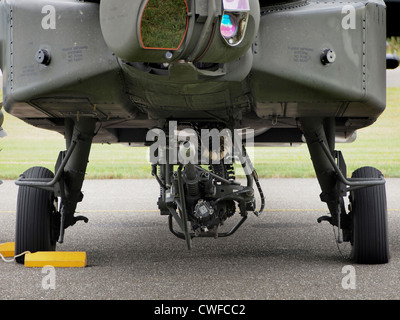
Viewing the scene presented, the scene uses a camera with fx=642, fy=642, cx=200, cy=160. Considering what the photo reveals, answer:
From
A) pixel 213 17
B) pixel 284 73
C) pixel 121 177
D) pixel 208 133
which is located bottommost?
pixel 121 177

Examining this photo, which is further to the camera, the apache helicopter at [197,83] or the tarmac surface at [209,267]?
Result: the tarmac surface at [209,267]

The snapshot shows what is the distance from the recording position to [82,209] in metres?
8.34

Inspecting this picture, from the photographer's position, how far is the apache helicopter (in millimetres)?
2631

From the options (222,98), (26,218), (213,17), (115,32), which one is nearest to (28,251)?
(26,218)

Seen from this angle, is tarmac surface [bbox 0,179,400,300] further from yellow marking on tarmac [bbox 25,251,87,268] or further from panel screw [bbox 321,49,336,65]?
panel screw [bbox 321,49,336,65]

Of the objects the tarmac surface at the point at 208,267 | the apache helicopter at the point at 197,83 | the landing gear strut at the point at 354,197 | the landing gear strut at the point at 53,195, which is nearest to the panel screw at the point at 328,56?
the apache helicopter at the point at 197,83

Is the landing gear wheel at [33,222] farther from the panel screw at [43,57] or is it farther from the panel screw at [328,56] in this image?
the panel screw at [328,56]

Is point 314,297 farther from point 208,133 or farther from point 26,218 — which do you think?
point 26,218

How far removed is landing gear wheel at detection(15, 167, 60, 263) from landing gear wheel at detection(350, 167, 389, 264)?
6.70 feet

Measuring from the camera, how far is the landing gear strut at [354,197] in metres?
4.12

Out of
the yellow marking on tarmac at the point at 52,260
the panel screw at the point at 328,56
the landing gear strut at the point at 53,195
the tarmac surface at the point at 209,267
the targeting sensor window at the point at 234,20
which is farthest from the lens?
the landing gear strut at the point at 53,195

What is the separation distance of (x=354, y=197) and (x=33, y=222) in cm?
214

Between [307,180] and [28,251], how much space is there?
9.25 metres

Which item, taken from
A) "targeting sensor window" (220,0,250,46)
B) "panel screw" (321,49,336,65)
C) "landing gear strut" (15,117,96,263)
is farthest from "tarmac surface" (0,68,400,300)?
"targeting sensor window" (220,0,250,46)
